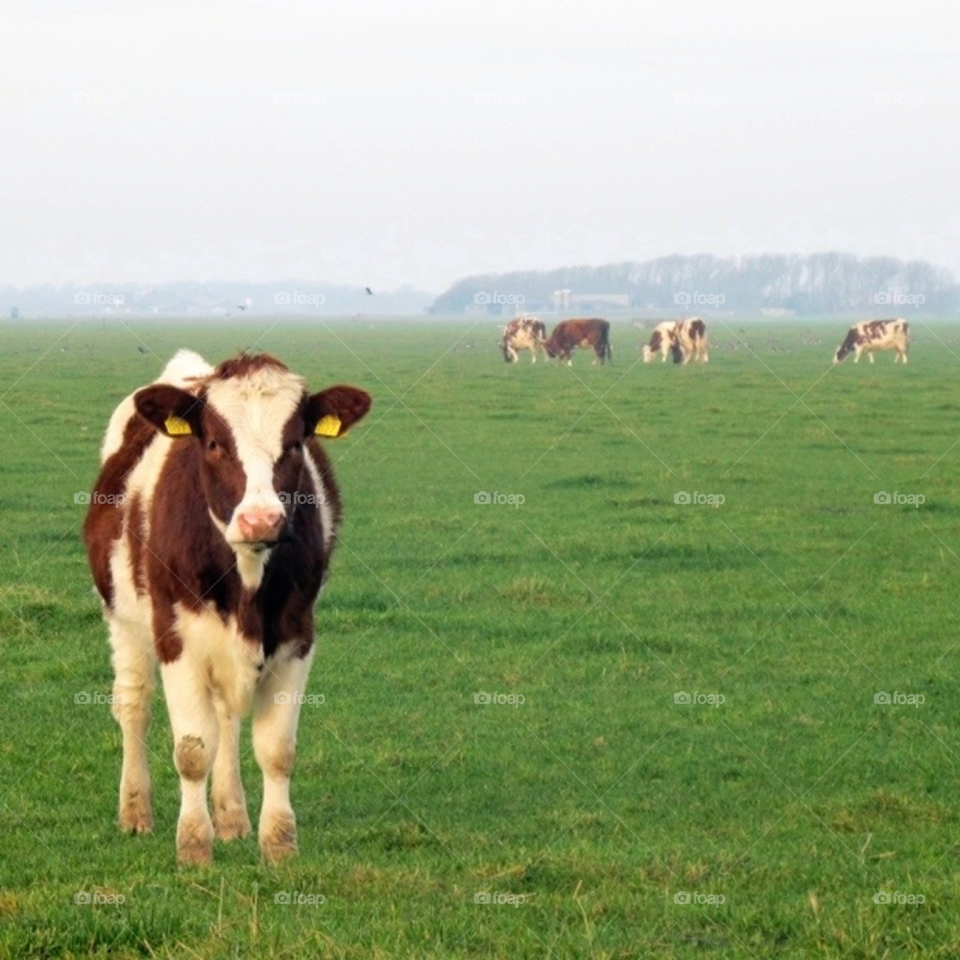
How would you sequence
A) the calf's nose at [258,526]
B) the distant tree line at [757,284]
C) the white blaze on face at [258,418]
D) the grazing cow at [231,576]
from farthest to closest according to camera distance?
the distant tree line at [757,284] < the grazing cow at [231,576] < the white blaze on face at [258,418] < the calf's nose at [258,526]

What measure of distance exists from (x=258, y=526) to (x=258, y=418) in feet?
1.99

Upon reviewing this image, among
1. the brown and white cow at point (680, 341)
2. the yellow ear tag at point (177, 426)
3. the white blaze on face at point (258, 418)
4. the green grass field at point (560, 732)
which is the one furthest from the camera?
the brown and white cow at point (680, 341)

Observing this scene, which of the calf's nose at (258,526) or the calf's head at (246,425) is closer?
the calf's nose at (258,526)

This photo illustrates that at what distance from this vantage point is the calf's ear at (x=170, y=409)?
7039 mm

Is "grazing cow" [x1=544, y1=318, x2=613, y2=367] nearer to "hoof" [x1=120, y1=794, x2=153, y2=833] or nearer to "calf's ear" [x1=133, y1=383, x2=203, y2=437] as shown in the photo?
"hoof" [x1=120, y1=794, x2=153, y2=833]

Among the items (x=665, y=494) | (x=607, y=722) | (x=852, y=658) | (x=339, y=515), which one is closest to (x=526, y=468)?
(x=665, y=494)

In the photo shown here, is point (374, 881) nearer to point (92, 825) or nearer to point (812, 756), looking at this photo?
point (92, 825)

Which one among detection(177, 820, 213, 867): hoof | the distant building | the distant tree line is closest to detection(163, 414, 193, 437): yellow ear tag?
detection(177, 820, 213, 867): hoof

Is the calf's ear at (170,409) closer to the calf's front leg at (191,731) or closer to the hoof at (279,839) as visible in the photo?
the calf's front leg at (191,731)

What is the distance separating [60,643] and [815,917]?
6.60 m

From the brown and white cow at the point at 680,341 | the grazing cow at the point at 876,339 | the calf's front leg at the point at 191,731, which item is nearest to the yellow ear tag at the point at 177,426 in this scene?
the calf's front leg at the point at 191,731

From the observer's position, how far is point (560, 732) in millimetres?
9219

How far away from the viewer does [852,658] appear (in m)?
11.1

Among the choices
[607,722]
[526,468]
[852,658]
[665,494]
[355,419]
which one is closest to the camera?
[355,419]
